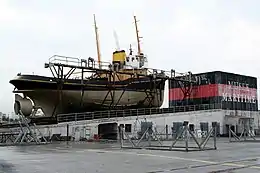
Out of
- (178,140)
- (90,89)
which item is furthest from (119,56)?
(178,140)

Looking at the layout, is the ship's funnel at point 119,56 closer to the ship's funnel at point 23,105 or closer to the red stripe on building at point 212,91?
the red stripe on building at point 212,91

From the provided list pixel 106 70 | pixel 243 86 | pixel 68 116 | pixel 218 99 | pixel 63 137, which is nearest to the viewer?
pixel 63 137

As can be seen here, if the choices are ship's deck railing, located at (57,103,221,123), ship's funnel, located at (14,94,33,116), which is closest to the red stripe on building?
ship's deck railing, located at (57,103,221,123)

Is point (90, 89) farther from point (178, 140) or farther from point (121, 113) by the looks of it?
point (178, 140)

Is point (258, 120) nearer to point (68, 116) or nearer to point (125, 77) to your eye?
point (125, 77)

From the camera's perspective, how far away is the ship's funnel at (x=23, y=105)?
4488 cm

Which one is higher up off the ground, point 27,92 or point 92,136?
point 27,92

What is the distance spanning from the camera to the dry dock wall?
39.6 m

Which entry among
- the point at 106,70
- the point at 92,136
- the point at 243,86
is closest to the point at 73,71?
the point at 106,70

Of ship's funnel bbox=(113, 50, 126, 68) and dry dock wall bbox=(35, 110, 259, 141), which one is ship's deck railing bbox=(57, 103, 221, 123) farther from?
ship's funnel bbox=(113, 50, 126, 68)

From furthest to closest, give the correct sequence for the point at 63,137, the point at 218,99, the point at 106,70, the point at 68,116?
1. the point at 218,99
2. the point at 106,70
3. the point at 68,116
4. the point at 63,137

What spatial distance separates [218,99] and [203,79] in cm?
434

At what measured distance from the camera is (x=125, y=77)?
187ft

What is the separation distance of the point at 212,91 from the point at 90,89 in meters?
18.5
